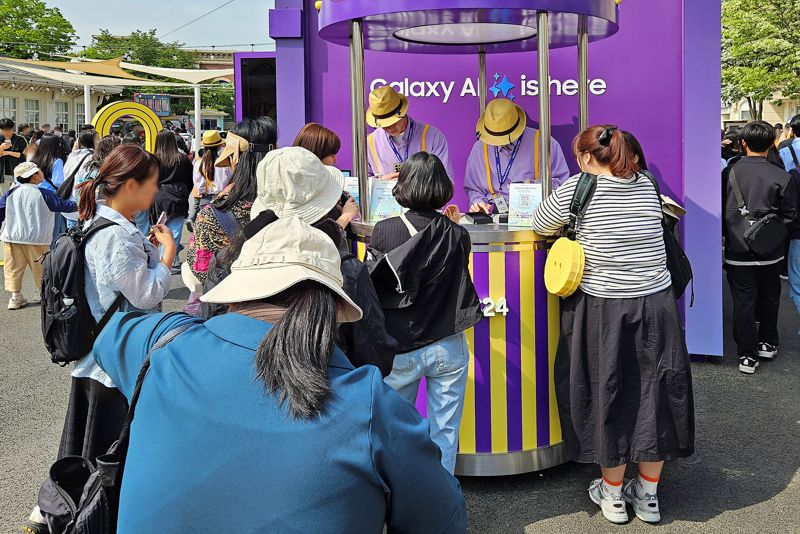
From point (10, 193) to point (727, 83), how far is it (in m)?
33.7

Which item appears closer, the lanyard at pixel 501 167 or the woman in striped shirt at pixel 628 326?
the woman in striped shirt at pixel 628 326

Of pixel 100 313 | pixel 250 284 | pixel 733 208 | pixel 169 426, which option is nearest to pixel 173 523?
pixel 169 426

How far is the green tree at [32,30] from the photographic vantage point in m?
46.3

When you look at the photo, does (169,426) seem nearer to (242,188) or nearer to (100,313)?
(100,313)

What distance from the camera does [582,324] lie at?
3.80m

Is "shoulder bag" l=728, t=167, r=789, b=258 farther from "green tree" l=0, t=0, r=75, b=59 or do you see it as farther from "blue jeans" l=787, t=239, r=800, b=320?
"green tree" l=0, t=0, r=75, b=59

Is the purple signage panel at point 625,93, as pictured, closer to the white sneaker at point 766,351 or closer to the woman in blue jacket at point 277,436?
the white sneaker at point 766,351

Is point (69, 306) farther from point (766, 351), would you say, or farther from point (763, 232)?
point (766, 351)

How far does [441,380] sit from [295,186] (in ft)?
4.47

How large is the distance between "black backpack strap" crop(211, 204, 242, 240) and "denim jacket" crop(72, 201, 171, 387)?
28.6 inches

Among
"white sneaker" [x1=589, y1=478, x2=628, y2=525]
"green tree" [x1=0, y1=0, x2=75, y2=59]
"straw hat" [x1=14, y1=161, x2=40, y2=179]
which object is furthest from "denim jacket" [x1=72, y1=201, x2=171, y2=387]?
"green tree" [x1=0, y1=0, x2=75, y2=59]

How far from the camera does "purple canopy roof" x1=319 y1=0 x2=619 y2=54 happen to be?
3.98 metres

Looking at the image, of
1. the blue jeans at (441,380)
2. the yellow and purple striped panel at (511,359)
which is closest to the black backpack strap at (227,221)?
the blue jeans at (441,380)

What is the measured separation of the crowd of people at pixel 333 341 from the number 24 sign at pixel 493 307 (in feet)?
0.94
